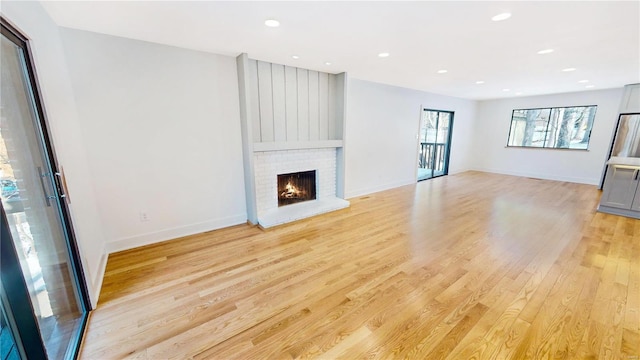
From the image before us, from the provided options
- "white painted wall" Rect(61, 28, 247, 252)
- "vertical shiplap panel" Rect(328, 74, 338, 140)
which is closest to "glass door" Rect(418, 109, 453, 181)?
"vertical shiplap panel" Rect(328, 74, 338, 140)

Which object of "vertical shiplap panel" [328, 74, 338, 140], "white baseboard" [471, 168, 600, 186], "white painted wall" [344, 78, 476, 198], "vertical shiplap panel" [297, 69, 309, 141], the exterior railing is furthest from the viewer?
the exterior railing

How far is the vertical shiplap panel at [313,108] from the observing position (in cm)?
409

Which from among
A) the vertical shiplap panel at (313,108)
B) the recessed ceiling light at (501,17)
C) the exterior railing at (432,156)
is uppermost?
the recessed ceiling light at (501,17)

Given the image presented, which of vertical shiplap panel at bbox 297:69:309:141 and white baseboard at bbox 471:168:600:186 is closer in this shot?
vertical shiplap panel at bbox 297:69:309:141

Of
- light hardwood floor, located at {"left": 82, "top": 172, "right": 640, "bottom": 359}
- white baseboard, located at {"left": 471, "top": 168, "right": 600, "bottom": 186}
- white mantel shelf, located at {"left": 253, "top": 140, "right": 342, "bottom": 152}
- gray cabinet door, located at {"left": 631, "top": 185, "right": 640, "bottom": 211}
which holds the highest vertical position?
white mantel shelf, located at {"left": 253, "top": 140, "right": 342, "bottom": 152}

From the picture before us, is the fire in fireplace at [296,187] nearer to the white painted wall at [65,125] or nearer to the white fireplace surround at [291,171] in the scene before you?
the white fireplace surround at [291,171]

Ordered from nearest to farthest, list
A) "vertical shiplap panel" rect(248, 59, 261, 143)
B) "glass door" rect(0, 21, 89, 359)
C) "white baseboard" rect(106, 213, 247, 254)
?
"glass door" rect(0, 21, 89, 359) → "white baseboard" rect(106, 213, 247, 254) → "vertical shiplap panel" rect(248, 59, 261, 143)

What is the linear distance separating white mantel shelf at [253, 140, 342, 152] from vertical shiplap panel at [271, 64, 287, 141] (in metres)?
0.23

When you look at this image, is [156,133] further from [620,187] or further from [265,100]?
[620,187]

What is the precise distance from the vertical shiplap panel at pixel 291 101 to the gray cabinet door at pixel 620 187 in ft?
17.2

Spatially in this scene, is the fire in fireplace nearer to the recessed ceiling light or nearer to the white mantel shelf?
the white mantel shelf

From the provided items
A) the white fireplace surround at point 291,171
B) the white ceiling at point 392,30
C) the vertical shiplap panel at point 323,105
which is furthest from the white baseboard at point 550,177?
the vertical shiplap panel at point 323,105

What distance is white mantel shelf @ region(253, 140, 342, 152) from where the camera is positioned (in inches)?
139

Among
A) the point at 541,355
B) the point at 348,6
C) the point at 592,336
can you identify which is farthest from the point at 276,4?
the point at 592,336
